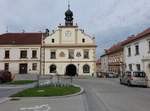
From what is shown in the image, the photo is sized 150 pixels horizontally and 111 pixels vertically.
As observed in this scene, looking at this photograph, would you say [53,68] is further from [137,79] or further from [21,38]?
[137,79]

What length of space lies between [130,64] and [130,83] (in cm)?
1548

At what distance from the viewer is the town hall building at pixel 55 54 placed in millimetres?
63156

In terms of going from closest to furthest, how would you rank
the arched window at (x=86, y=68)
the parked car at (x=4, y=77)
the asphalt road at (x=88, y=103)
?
the asphalt road at (x=88, y=103), the parked car at (x=4, y=77), the arched window at (x=86, y=68)

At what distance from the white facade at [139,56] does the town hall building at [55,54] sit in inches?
747

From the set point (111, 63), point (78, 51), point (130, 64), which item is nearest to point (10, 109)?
point (130, 64)

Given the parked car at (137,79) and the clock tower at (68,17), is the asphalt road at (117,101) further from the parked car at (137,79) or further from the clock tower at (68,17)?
the clock tower at (68,17)

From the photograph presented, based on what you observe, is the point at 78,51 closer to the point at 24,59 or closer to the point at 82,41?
the point at 82,41

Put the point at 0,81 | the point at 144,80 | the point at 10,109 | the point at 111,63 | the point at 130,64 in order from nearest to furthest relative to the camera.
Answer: the point at 10,109
the point at 144,80
the point at 0,81
the point at 130,64
the point at 111,63

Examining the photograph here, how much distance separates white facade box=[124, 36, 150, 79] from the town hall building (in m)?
19.0

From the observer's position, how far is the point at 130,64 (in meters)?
43.2

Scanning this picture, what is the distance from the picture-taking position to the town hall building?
63156 millimetres

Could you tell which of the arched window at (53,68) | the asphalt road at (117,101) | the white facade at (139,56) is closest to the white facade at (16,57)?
the arched window at (53,68)

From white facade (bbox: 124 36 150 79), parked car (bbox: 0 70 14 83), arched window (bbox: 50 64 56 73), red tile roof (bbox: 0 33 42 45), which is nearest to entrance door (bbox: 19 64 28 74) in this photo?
red tile roof (bbox: 0 33 42 45)

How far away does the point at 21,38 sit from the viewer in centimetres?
6675
